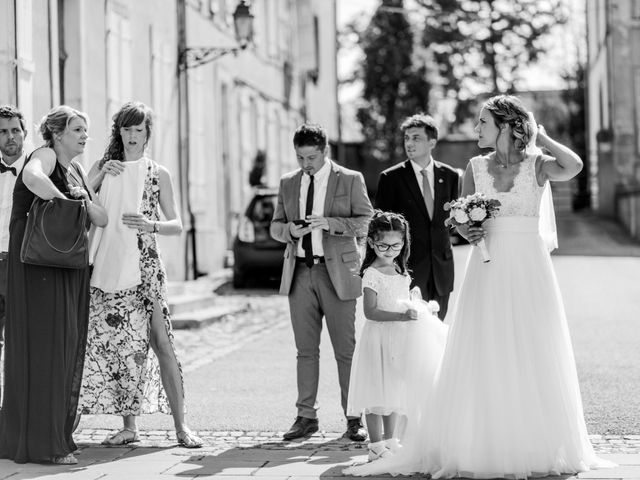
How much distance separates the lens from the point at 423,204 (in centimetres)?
821

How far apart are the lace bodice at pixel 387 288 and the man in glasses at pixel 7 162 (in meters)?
2.48

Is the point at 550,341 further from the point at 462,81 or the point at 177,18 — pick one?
the point at 462,81

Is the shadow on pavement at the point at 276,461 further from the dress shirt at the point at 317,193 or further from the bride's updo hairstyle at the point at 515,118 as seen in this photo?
the bride's updo hairstyle at the point at 515,118

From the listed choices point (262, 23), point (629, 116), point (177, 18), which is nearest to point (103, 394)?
point (177, 18)

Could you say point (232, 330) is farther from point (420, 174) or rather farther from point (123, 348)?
point (123, 348)

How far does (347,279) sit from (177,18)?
44.6 ft

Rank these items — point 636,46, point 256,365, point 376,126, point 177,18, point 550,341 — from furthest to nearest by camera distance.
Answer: point 376,126 < point 636,46 < point 177,18 < point 256,365 < point 550,341

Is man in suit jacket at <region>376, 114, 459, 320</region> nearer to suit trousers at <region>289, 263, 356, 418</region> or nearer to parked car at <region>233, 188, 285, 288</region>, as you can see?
suit trousers at <region>289, 263, 356, 418</region>

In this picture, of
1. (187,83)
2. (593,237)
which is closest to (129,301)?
(187,83)

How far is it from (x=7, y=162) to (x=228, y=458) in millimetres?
2640

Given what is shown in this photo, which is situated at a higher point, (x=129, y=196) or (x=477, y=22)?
(x=477, y=22)

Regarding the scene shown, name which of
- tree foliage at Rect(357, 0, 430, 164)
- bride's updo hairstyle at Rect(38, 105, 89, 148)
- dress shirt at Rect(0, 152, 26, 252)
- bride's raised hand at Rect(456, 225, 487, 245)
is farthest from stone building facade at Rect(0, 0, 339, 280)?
tree foliage at Rect(357, 0, 430, 164)

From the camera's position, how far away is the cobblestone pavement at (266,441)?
7188 mm

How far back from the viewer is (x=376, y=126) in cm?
4875
